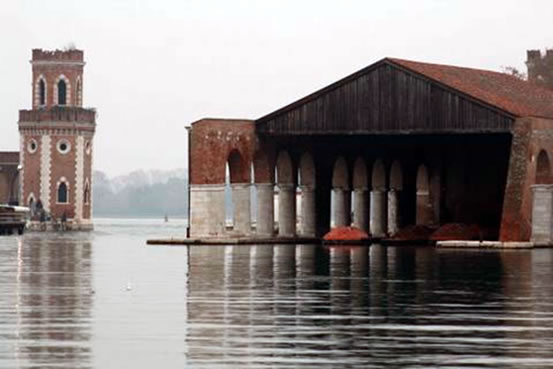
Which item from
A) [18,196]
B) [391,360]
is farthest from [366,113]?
[18,196]

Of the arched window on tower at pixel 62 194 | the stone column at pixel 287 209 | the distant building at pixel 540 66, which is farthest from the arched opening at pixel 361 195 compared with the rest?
the arched window on tower at pixel 62 194

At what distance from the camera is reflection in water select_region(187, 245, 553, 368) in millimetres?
22609

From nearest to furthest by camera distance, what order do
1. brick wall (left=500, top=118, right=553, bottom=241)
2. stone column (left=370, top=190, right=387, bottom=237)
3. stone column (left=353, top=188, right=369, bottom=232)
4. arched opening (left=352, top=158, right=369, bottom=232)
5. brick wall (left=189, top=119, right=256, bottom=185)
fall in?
1. brick wall (left=500, top=118, right=553, bottom=241)
2. brick wall (left=189, top=119, right=256, bottom=185)
3. arched opening (left=352, top=158, right=369, bottom=232)
4. stone column (left=353, top=188, right=369, bottom=232)
5. stone column (left=370, top=190, right=387, bottom=237)

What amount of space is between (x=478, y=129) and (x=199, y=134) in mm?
14245

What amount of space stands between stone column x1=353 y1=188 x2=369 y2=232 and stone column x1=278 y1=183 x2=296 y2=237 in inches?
246

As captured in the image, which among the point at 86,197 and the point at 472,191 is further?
the point at 86,197

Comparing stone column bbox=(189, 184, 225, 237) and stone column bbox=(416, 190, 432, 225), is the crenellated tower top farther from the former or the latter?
stone column bbox=(189, 184, 225, 237)

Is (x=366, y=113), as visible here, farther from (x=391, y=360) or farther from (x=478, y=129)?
(x=391, y=360)

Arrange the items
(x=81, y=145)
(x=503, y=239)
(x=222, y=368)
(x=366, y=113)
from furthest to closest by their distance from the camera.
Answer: (x=81, y=145)
(x=366, y=113)
(x=503, y=239)
(x=222, y=368)

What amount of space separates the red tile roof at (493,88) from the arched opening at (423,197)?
8445mm

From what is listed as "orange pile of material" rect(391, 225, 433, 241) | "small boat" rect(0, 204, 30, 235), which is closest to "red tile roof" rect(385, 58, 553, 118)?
"orange pile of material" rect(391, 225, 433, 241)

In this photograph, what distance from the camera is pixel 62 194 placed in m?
153

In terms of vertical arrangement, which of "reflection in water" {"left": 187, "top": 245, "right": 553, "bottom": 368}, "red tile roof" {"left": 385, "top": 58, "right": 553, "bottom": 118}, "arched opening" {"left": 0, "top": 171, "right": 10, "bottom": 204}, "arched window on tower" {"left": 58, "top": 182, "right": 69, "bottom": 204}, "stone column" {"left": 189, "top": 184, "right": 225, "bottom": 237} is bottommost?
"reflection in water" {"left": 187, "top": 245, "right": 553, "bottom": 368}

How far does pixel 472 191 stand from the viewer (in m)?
90.5
